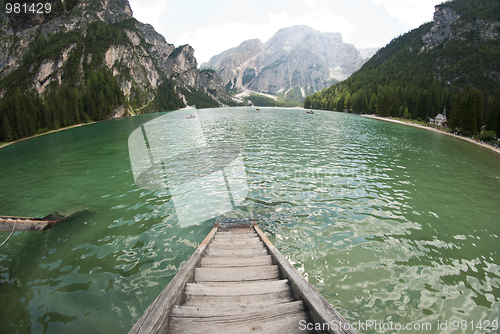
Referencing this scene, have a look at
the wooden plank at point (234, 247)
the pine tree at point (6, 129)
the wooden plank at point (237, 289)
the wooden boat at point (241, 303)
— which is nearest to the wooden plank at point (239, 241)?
the wooden plank at point (234, 247)

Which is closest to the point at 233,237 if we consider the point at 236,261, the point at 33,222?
the point at 236,261

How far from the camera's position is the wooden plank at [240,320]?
12.5 ft

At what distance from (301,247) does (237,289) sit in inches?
221

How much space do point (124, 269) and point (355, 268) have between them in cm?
924

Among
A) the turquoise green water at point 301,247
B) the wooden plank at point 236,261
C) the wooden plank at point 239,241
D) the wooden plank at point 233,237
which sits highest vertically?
the wooden plank at point 236,261

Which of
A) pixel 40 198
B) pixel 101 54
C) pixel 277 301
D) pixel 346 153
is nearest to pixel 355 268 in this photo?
pixel 277 301

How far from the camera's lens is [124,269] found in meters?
8.52

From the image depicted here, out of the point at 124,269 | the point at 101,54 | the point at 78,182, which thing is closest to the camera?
the point at 124,269

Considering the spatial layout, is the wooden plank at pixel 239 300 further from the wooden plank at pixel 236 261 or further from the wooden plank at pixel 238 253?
the wooden plank at pixel 238 253

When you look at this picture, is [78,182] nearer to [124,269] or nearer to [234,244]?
[124,269]

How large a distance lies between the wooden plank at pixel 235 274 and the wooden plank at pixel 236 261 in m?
0.50

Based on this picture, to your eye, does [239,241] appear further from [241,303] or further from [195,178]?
[195,178]

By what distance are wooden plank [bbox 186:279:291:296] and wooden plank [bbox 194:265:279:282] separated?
0.70m

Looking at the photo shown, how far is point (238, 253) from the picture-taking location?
757 centimetres
